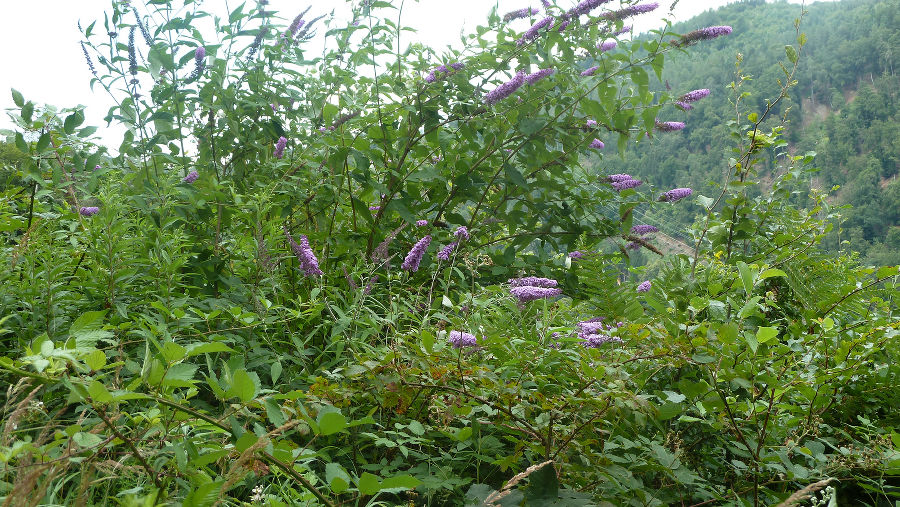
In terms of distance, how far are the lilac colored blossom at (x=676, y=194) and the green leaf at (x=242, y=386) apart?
9.50ft

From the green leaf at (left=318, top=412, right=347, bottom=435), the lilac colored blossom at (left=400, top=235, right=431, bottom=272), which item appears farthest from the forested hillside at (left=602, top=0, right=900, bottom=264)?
the green leaf at (left=318, top=412, right=347, bottom=435)

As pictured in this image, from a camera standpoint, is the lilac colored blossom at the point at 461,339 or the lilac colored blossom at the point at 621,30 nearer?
the lilac colored blossom at the point at 461,339

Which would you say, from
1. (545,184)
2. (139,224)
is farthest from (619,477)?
(545,184)

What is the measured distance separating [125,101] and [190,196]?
70 cm

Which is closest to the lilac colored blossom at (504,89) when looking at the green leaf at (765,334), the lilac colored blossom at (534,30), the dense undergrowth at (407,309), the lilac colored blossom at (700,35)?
the dense undergrowth at (407,309)

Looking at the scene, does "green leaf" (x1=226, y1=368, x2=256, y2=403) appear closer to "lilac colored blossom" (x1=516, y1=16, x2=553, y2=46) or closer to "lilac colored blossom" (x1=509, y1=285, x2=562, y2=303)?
"lilac colored blossom" (x1=509, y1=285, x2=562, y2=303)

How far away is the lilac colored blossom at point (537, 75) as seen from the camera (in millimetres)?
2734

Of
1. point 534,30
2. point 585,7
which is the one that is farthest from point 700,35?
point 534,30

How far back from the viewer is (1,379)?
1703 mm

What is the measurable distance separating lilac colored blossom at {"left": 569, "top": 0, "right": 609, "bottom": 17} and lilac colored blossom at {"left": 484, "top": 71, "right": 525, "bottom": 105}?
37 centimetres

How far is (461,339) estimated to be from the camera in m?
1.60

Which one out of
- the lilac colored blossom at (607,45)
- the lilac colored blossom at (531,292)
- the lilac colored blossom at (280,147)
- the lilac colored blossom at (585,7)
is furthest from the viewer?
the lilac colored blossom at (607,45)

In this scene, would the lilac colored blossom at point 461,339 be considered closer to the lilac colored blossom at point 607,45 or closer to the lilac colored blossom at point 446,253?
the lilac colored blossom at point 446,253

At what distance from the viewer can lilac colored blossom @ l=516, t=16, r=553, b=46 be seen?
2.76 meters
